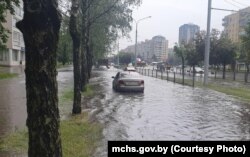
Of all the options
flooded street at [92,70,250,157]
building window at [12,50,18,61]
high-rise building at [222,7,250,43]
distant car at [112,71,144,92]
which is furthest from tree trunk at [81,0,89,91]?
high-rise building at [222,7,250,43]

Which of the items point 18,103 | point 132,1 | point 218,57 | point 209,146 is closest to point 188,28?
point 218,57

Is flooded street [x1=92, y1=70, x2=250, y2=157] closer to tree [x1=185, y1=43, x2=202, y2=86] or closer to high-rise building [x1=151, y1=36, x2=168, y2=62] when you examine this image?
tree [x1=185, y1=43, x2=202, y2=86]

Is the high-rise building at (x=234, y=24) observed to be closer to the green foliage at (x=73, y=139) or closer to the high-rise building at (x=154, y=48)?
the high-rise building at (x=154, y=48)

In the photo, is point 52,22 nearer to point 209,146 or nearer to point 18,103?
point 209,146

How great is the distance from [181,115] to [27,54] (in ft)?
32.2

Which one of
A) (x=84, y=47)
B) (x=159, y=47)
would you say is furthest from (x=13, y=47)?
(x=159, y=47)

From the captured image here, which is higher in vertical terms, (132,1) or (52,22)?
(132,1)

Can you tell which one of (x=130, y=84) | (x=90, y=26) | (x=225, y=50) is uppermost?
(x=90, y=26)

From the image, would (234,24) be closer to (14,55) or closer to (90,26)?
(14,55)

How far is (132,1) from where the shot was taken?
79.7 feet

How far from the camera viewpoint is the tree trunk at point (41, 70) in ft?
16.1

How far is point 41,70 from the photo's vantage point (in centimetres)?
497

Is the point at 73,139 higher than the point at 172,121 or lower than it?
higher

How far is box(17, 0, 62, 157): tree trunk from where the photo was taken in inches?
194
